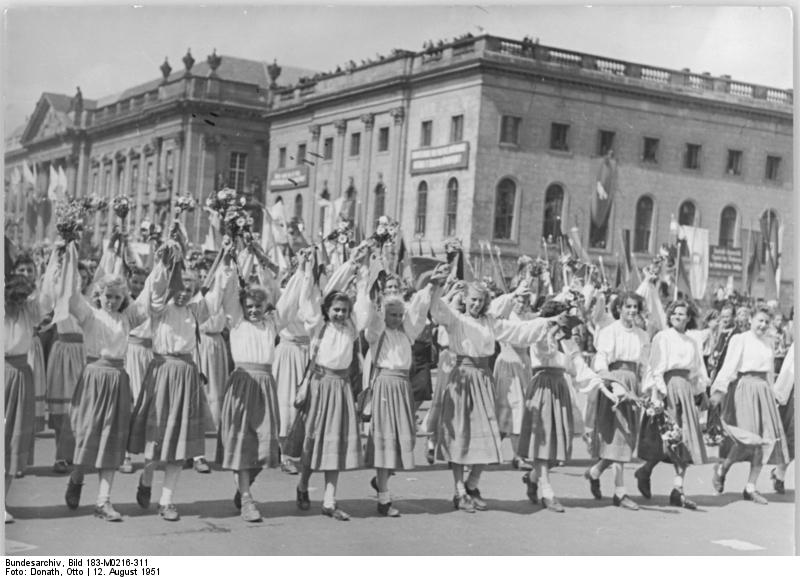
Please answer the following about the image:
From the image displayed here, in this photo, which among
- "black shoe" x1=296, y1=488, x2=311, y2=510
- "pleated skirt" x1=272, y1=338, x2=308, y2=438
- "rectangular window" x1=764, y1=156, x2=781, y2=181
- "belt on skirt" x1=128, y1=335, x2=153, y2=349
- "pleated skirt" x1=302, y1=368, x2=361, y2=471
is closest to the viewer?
"pleated skirt" x1=302, y1=368, x2=361, y2=471

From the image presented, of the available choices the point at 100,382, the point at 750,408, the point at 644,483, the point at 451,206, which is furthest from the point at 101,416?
the point at 451,206

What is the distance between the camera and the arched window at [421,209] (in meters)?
12.1

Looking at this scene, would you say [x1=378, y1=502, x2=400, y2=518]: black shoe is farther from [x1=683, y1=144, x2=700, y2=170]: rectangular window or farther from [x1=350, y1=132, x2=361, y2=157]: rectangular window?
[x1=683, y1=144, x2=700, y2=170]: rectangular window

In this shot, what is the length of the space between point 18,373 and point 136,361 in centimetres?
134

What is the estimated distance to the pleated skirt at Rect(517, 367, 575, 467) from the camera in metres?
8.20

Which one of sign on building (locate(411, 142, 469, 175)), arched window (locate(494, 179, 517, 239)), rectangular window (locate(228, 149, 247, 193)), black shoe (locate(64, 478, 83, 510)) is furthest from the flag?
black shoe (locate(64, 478, 83, 510))

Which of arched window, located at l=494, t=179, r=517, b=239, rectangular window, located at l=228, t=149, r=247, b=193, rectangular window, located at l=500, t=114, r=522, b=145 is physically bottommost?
rectangular window, located at l=228, t=149, r=247, b=193

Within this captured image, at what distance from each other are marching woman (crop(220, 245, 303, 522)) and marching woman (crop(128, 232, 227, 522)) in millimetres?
206

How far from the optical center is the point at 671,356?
8.64 m

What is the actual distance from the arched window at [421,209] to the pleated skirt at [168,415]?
16.6 ft

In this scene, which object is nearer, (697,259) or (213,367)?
(213,367)

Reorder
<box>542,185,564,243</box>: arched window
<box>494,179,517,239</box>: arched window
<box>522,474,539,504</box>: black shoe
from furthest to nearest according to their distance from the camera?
<box>494,179,517,239</box>: arched window, <box>542,185,564,243</box>: arched window, <box>522,474,539,504</box>: black shoe

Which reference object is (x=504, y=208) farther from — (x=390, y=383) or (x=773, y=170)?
(x=390, y=383)

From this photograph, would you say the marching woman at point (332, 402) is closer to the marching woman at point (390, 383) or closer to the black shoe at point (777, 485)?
the marching woman at point (390, 383)
